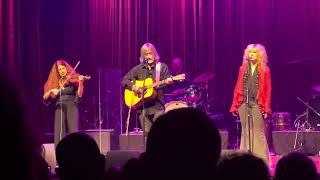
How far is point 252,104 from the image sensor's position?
9.12 m

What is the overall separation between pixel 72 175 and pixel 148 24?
41.8 ft

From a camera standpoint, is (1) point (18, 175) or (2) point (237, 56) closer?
(1) point (18, 175)

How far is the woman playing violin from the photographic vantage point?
35.1 feet

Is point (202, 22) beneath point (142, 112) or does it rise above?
above

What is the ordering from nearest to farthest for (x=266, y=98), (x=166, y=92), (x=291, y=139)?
(x=266, y=98) < (x=291, y=139) < (x=166, y=92)

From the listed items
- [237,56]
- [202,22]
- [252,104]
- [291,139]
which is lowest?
[291,139]

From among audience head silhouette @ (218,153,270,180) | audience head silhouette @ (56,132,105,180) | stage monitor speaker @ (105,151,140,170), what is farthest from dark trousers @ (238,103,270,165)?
audience head silhouette @ (218,153,270,180)

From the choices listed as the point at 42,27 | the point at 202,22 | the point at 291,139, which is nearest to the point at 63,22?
the point at 42,27

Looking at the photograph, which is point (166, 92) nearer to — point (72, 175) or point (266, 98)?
point (266, 98)

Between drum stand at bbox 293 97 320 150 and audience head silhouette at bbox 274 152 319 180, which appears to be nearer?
audience head silhouette at bbox 274 152 319 180

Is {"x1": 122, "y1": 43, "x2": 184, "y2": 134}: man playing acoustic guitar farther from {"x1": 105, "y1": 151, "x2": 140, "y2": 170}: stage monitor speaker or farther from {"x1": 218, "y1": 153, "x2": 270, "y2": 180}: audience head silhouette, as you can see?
{"x1": 218, "y1": 153, "x2": 270, "y2": 180}: audience head silhouette

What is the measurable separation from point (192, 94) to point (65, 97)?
9.64ft

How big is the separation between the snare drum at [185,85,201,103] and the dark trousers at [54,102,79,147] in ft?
8.65

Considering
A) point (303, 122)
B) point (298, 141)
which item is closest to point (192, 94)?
point (298, 141)
